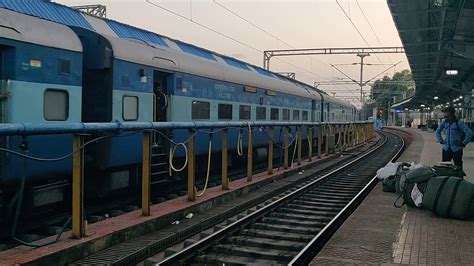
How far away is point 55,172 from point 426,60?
2368 cm

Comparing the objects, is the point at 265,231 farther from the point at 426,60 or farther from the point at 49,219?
the point at 426,60

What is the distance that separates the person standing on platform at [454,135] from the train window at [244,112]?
583cm

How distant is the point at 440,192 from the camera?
834cm

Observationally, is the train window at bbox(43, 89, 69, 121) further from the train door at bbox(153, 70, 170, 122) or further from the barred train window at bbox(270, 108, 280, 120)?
the barred train window at bbox(270, 108, 280, 120)

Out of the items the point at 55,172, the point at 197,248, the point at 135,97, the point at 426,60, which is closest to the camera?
the point at 197,248

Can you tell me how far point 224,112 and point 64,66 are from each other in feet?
21.2

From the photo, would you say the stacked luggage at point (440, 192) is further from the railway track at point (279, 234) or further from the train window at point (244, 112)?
the train window at point (244, 112)

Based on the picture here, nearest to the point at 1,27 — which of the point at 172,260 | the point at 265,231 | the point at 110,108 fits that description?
the point at 110,108

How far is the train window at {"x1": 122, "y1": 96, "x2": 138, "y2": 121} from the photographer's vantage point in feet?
29.8

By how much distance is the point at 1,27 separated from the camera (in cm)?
662

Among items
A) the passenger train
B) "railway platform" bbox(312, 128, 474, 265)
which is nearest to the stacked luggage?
"railway platform" bbox(312, 128, 474, 265)

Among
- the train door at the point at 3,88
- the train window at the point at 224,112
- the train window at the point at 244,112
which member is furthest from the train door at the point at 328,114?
the train door at the point at 3,88

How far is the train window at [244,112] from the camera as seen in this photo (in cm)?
1491

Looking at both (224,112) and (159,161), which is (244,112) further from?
(159,161)
